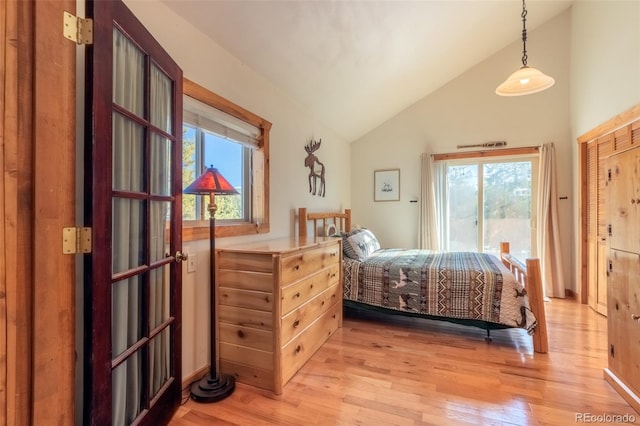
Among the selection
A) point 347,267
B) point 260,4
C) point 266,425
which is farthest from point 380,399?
point 260,4

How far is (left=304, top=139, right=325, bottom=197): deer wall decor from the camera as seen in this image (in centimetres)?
350

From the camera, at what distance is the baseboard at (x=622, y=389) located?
5.40ft

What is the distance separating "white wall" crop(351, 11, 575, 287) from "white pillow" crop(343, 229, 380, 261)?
1317 millimetres

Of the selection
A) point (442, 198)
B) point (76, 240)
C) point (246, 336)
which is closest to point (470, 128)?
point (442, 198)

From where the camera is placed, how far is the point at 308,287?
2.23m

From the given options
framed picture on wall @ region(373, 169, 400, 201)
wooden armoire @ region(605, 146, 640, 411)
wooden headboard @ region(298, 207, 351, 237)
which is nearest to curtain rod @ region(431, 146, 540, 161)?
framed picture on wall @ region(373, 169, 400, 201)

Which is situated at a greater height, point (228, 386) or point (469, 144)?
point (469, 144)

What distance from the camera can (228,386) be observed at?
1.86 meters

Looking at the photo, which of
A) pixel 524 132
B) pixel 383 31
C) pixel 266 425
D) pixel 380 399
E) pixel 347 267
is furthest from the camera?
pixel 524 132

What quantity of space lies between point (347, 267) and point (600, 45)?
3.58 metres

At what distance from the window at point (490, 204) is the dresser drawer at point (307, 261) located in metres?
2.55

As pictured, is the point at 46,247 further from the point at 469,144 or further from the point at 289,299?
the point at 469,144

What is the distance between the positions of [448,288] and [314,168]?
6.48 ft

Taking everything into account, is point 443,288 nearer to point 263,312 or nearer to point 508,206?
point 263,312
